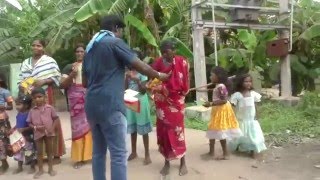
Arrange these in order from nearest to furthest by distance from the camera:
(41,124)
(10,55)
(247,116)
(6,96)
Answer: (41,124), (6,96), (247,116), (10,55)

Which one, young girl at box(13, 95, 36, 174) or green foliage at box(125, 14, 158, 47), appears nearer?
young girl at box(13, 95, 36, 174)

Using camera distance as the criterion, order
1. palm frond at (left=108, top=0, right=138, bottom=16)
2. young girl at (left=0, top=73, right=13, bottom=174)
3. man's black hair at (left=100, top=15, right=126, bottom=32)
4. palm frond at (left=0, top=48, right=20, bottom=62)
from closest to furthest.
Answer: man's black hair at (left=100, top=15, right=126, bottom=32) < young girl at (left=0, top=73, right=13, bottom=174) < palm frond at (left=108, top=0, right=138, bottom=16) < palm frond at (left=0, top=48, right=20, bottom=62)

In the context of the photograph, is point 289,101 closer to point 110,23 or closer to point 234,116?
point 234,116

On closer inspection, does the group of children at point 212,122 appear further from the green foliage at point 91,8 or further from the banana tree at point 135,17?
the green foliage at point 91,8

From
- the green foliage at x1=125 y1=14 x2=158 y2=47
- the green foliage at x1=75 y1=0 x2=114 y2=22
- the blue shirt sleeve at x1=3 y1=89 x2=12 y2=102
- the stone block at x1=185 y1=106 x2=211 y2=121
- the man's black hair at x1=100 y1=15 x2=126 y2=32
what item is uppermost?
the green foliage at x1=75 y1=0 x2=114 y2=22

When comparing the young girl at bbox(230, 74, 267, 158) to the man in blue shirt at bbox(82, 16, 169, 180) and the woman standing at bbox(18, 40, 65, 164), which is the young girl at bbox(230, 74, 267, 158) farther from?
the woman standing at bbox(18, 40, 65, 164)

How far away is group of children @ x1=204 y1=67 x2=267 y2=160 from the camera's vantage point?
5230mm

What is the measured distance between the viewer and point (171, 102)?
14.9 feet

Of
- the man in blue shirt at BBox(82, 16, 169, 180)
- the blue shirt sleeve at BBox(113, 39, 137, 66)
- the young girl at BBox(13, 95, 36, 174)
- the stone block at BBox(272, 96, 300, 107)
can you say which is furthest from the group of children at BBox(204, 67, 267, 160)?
the stone block at BBox(272, 96, 300, 107)

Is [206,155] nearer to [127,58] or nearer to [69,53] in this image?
[127,58]

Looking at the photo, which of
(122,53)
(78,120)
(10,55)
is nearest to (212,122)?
(78,120)

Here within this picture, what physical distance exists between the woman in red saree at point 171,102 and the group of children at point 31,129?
130 centimetres

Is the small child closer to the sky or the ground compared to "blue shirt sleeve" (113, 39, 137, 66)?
closer to the ground

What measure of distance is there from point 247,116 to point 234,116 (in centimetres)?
24
